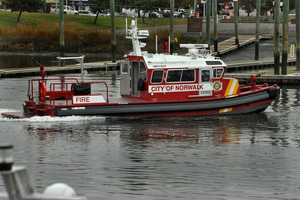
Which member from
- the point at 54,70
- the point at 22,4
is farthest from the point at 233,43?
the point at 22,4

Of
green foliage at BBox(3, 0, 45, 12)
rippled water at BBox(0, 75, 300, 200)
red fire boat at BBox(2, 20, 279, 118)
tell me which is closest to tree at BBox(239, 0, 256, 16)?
green foliage at BBox(3, 0, 45, 12)

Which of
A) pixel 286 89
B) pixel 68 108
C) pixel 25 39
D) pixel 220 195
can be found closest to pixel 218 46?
pixel 25 39

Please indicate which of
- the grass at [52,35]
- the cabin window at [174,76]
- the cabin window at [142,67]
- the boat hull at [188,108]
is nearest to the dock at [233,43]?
the grass at [52,35]

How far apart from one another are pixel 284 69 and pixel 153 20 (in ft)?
190

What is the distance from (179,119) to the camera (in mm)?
31188

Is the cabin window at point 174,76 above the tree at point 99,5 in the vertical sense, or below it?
below

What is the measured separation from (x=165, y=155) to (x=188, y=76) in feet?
31.6

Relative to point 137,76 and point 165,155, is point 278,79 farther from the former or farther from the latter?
point 165,155

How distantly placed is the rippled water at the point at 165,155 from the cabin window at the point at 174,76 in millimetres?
1591

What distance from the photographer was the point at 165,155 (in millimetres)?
22422

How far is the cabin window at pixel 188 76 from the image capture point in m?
31.6

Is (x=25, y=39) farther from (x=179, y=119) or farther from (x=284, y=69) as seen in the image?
(x=179, y=119)

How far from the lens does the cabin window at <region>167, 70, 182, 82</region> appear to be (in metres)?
31.4

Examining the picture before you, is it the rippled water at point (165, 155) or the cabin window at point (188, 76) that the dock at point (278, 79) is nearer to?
the rippled water at point (165, 155)
